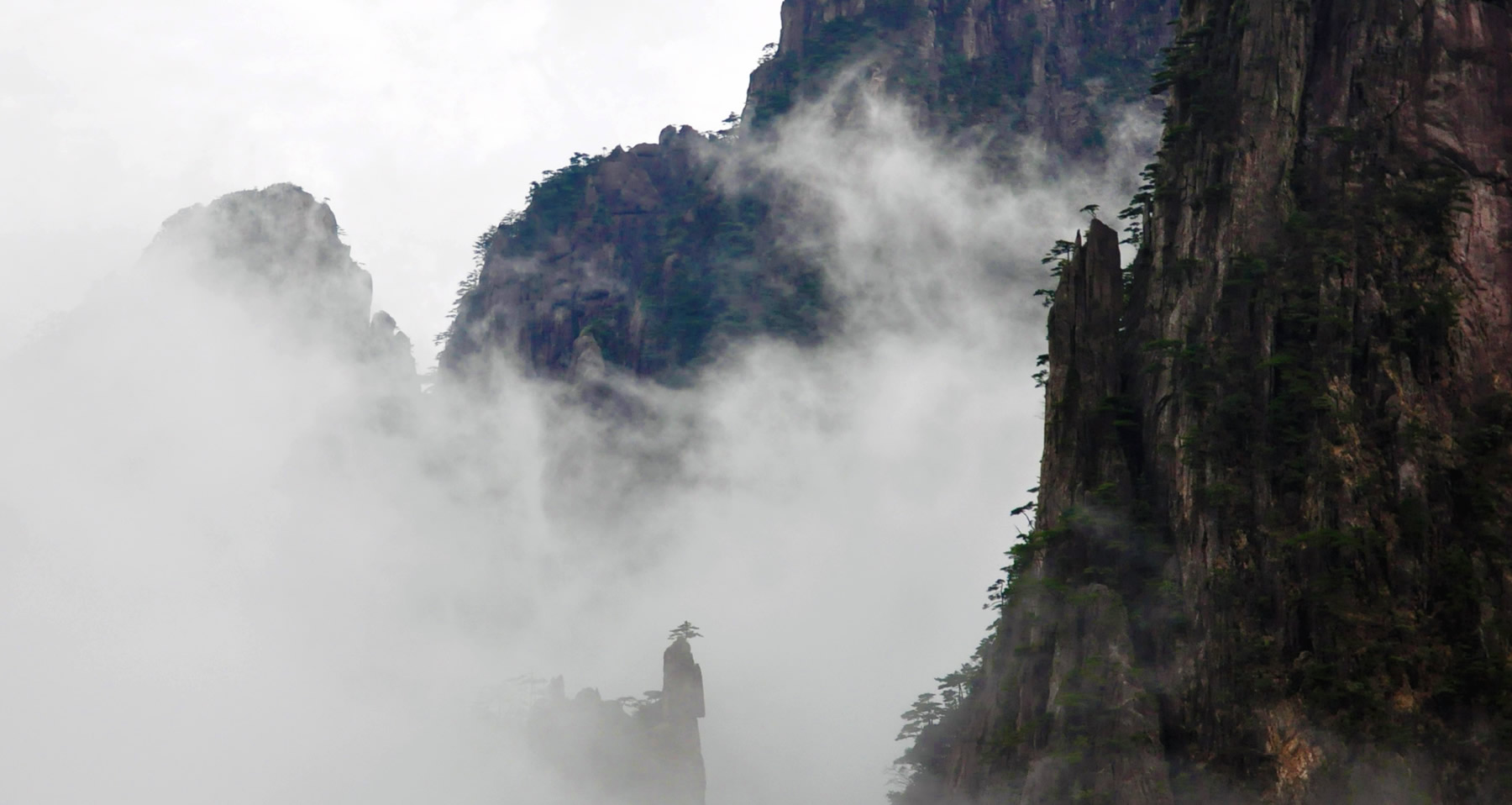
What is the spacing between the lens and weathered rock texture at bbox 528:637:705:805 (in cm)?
9506

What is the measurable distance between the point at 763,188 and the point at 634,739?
4621 cm

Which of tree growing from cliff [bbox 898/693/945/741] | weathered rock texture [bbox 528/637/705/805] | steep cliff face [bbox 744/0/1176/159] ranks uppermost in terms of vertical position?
steep cliff face [bbox 744/0/1176/159]

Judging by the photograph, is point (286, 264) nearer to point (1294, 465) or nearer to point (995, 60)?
point (995, 60)

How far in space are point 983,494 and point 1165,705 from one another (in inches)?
2601

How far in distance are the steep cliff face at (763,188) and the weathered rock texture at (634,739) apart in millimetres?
28295

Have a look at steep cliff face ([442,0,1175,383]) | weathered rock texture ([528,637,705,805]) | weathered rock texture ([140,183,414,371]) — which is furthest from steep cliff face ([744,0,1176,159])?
weathered rock texture ([528,637,705,805])

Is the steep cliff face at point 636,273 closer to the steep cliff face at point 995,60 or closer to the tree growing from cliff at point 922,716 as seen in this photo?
the steep cliff face at point 995,60

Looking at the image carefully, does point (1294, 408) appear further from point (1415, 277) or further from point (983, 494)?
point (983, 494)

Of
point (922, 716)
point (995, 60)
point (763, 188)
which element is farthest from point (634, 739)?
point (995, 60)

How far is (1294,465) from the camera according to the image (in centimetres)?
4709

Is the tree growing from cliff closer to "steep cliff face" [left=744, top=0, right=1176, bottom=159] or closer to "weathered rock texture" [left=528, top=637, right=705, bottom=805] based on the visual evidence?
"weathered rock texture" [left=528, top=637, right=705, bottom=805]

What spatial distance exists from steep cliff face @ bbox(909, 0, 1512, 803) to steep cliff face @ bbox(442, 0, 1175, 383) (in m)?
62.7

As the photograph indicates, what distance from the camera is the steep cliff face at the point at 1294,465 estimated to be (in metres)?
43.5

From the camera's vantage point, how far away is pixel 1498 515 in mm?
44031
